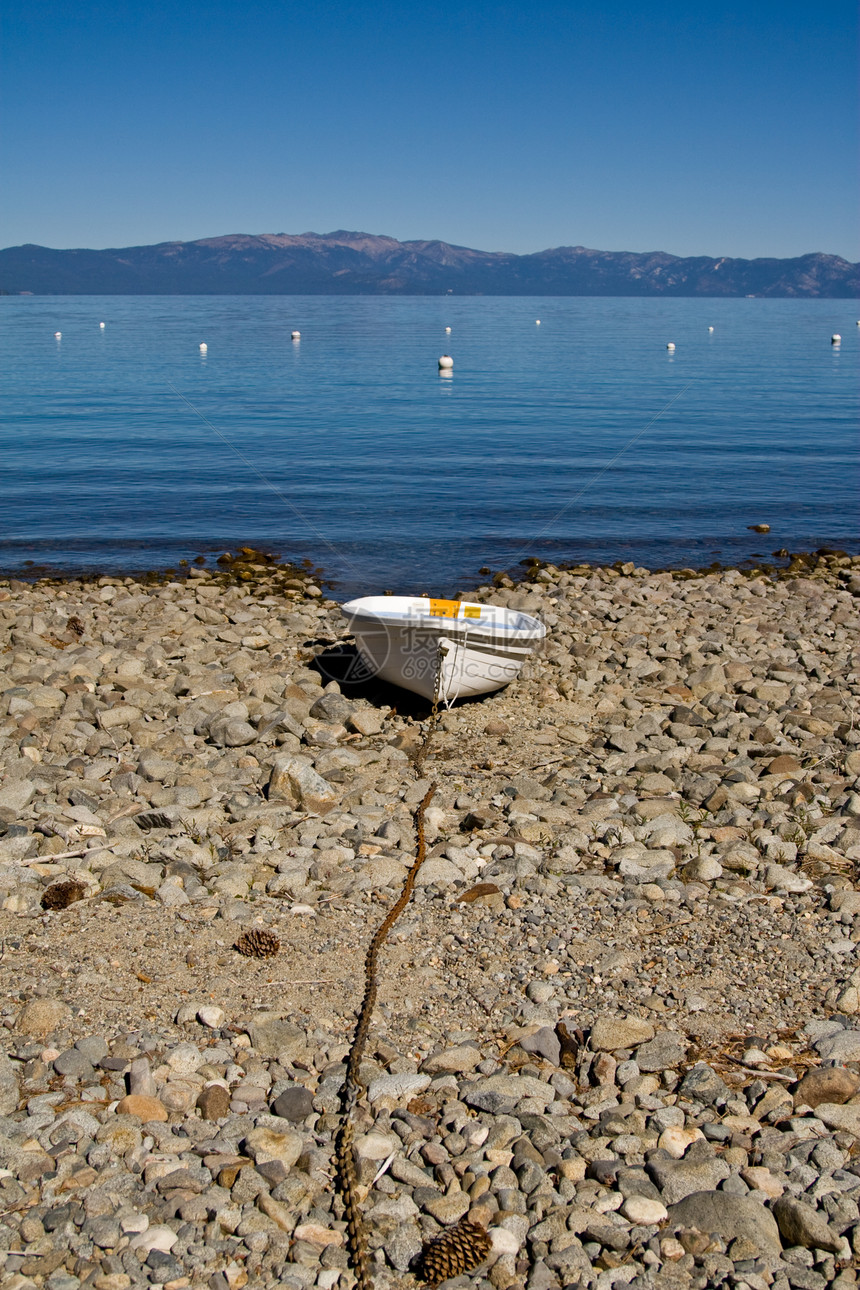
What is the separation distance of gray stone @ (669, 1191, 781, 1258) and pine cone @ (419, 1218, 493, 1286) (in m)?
0.77

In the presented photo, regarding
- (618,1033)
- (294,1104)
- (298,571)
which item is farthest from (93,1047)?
(298,571)

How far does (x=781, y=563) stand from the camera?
19.2 meters

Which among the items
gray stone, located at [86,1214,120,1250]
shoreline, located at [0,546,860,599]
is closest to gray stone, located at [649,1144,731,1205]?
gray stone, located at [86,1214,120,1250]

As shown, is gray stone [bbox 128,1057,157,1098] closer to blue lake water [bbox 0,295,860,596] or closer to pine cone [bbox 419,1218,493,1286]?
pine cone [bbox 419,1218,493,1286]

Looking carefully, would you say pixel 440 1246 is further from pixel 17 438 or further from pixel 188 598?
pixel 17 438

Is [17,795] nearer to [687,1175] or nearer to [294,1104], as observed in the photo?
[294,1104]

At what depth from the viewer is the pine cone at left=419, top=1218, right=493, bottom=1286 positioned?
3824 millimetres

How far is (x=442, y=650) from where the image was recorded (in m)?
9.74

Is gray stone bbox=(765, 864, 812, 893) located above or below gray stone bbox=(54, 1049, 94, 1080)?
above

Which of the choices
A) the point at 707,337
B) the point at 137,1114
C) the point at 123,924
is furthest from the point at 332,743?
the point at 707,337

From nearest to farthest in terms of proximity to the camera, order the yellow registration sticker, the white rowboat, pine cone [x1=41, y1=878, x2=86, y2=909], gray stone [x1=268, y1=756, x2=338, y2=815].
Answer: pine cone [x1=41, y1=878, x2=86, y2=909]
gray stone [x1=268, y1=756, x2=338, y2=815]
the white rowboat
the yellow registration sticker

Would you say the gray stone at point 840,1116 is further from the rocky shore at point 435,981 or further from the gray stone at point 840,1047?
the gray stone at point 840,1047

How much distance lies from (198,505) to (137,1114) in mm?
19976

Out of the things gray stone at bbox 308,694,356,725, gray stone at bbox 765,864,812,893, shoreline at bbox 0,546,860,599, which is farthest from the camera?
shoreline at bbox 0,546,860,599
